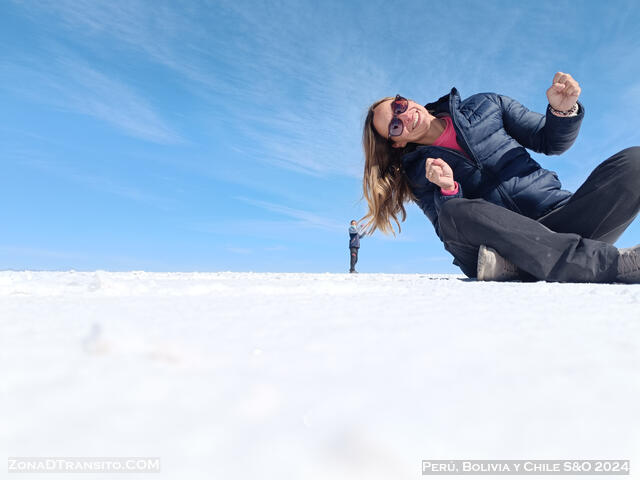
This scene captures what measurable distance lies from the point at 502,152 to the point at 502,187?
0.20 metres

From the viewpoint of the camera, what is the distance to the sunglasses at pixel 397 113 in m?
2.35

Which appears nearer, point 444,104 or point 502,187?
point 502,187

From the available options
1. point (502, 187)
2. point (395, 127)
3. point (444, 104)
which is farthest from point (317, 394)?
point (444, 104)

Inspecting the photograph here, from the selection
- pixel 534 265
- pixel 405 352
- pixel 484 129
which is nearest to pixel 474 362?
pixel 405 352

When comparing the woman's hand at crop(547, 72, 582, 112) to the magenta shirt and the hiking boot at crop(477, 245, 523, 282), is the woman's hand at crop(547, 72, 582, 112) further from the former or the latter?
the hiking boot at crop(477, 245, 523, 282)

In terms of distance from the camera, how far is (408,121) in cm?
235

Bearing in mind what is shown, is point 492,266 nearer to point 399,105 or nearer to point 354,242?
point 399,105

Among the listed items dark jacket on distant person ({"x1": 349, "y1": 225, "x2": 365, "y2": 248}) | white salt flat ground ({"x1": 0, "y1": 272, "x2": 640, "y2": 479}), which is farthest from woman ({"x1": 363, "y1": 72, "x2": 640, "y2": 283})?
dark jacket on distant person ({"x1": 349, "y1": 225, "x2": 365, "y2": 248})

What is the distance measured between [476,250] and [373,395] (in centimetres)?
179

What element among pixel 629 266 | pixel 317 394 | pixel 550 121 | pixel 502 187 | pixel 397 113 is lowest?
pixel 317 394

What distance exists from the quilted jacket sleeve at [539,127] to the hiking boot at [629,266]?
0.78m

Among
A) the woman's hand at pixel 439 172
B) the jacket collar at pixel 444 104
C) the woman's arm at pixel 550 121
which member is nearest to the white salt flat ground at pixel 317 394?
the woman's hand at pixel 439 172

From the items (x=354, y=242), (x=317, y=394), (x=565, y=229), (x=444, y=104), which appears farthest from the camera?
(x=354, y=242)

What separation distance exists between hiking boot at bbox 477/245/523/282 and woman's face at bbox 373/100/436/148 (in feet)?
2.88
